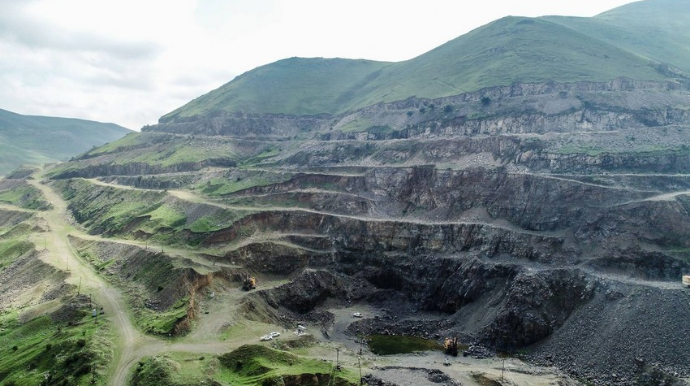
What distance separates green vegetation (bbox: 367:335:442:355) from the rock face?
3.88 meters

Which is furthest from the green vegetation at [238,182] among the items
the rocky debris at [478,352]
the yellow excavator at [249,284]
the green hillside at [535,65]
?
the rocky debris at [478,352]

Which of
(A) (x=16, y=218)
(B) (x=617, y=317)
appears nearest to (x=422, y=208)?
(B) (x=617, y=317)

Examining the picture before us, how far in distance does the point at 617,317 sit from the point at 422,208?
169 ft

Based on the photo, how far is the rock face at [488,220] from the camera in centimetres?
7944

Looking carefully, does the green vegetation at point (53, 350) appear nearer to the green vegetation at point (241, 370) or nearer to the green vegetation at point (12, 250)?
the green vegetation at point (241, 370)

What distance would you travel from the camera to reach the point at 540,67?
163875 millimetres

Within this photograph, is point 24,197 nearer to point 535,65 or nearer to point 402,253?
point 402,253

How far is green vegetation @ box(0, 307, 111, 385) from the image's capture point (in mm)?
60938

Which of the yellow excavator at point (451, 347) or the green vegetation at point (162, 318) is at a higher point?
the green vegetation at point (162, 318)

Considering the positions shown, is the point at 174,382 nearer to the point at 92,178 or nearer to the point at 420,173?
the point at 420,173

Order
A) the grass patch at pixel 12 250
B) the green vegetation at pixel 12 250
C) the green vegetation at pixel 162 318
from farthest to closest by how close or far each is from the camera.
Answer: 1. the grass patch at pixel 12 250
2. the green vegetation at pixel 12 250
3. the green vegetation at pixel 162 318

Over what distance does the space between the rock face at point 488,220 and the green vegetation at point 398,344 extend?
388 centimetres

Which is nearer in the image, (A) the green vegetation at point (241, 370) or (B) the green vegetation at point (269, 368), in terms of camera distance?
(A) the green vegetation at point (241, 370)

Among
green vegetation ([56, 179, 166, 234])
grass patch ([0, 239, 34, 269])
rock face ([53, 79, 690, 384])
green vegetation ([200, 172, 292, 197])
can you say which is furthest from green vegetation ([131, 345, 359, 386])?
green vegetation ([200, 172, 292, 197])
